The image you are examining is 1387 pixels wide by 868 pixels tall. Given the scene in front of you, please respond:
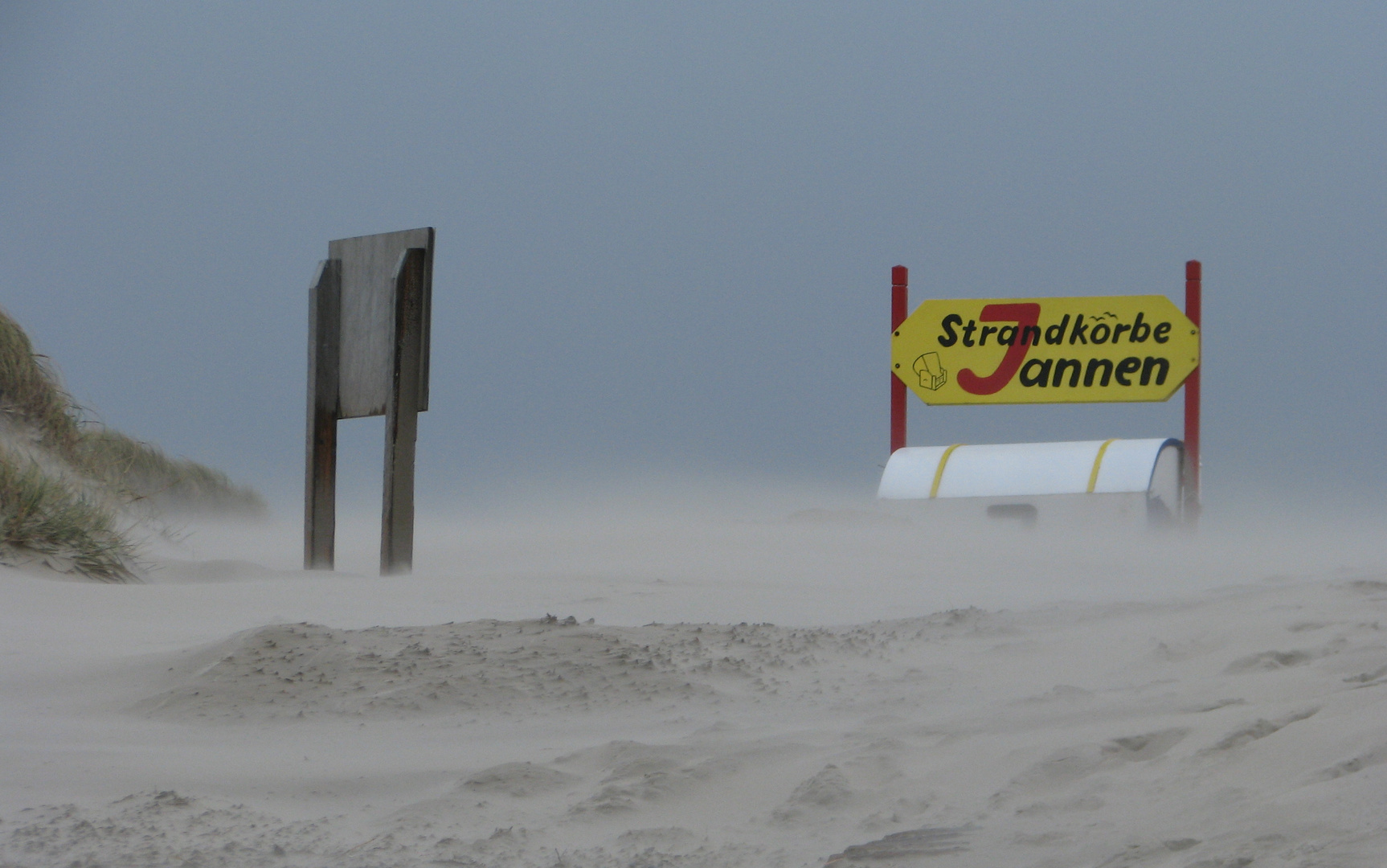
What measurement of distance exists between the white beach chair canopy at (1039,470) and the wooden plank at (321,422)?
154 inches

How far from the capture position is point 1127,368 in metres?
10.4

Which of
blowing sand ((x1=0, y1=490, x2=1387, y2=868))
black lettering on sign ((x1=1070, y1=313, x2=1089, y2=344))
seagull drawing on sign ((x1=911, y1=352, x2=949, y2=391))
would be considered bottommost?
blowing sand ((x1=0, y1=490, x2=1387, y2=868))

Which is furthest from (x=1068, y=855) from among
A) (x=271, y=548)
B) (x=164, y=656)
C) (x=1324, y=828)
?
(x=271, y=548)

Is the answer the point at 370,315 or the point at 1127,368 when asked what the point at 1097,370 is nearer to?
the point at 1127,368

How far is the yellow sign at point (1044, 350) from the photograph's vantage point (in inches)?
405

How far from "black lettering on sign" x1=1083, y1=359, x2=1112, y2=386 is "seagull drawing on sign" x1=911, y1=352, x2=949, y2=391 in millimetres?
1074

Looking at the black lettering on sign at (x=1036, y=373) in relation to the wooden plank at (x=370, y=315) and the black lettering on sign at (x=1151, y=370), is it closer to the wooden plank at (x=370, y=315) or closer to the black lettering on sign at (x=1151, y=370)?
the black lettering on sign at (x=1151, y=370)

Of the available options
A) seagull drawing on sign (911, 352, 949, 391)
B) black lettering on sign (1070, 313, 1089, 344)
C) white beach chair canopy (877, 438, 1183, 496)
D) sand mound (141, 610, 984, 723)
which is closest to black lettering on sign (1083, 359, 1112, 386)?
black lettering on sign (1070, 313, 1089, 344)

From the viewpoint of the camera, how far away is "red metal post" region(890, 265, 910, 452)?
10523mm

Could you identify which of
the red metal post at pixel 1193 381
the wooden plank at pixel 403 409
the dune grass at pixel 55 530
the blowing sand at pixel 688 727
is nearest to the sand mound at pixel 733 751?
the blowing sand at pixel 688 727

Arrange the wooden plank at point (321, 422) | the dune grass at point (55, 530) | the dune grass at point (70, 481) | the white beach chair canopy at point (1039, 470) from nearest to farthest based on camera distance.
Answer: the dune grass at point (55, 530)
the dune grass at point (70, 481)
the wooden plank at point (321, 422)
the white beach chair canopy at point (1039, 470)

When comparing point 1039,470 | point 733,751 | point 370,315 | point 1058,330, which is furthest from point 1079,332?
point 733,751

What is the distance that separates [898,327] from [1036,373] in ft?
3.72

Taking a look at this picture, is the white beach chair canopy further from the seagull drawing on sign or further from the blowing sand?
the blowing sand
